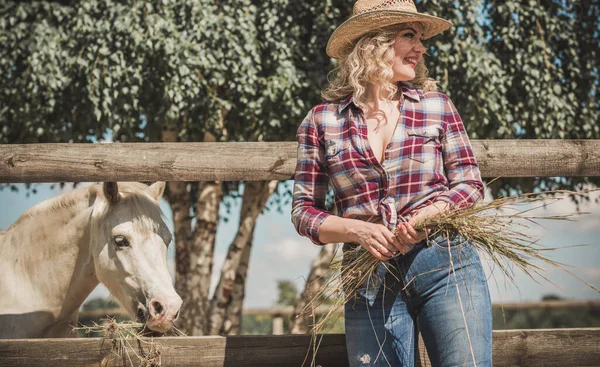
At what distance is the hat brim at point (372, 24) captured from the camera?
7.70ft

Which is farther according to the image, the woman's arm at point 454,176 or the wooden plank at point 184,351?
the wooden plank at point 184,351

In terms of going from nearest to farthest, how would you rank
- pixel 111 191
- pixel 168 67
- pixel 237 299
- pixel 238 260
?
pixel 111 191
pixel 168 67
pixel 238 260
pixel 237 299

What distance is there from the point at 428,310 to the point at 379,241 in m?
0.29

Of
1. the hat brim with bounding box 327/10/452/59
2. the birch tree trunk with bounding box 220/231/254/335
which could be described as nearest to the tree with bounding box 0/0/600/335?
the birch tree trunk with bounding box 220/231/254/335

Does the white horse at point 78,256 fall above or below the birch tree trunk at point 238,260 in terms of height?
below

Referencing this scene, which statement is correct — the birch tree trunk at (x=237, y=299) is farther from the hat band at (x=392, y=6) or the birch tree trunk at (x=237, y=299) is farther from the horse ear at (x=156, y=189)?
the hat band at (x=392, y=6)

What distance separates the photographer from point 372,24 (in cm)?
239

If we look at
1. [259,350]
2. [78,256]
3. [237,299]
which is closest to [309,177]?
[259,350]

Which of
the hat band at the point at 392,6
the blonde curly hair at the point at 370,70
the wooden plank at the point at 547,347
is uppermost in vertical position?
the hat band at the point at 392,6

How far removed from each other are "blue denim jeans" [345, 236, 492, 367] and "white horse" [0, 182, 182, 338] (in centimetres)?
109

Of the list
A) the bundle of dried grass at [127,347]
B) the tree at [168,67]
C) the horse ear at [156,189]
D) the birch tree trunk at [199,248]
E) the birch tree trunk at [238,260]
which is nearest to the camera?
the bundle of dried grass at [127,347]

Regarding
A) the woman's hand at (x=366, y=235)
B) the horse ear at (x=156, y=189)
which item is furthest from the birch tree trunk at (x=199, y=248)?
the woman's hand at (x=366, y=235)

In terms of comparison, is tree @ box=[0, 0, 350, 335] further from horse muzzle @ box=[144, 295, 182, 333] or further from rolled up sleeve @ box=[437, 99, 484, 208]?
rolled up sleeve @ box=[437, 99, 484, 208]

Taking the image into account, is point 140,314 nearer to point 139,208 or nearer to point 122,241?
point 122,241
